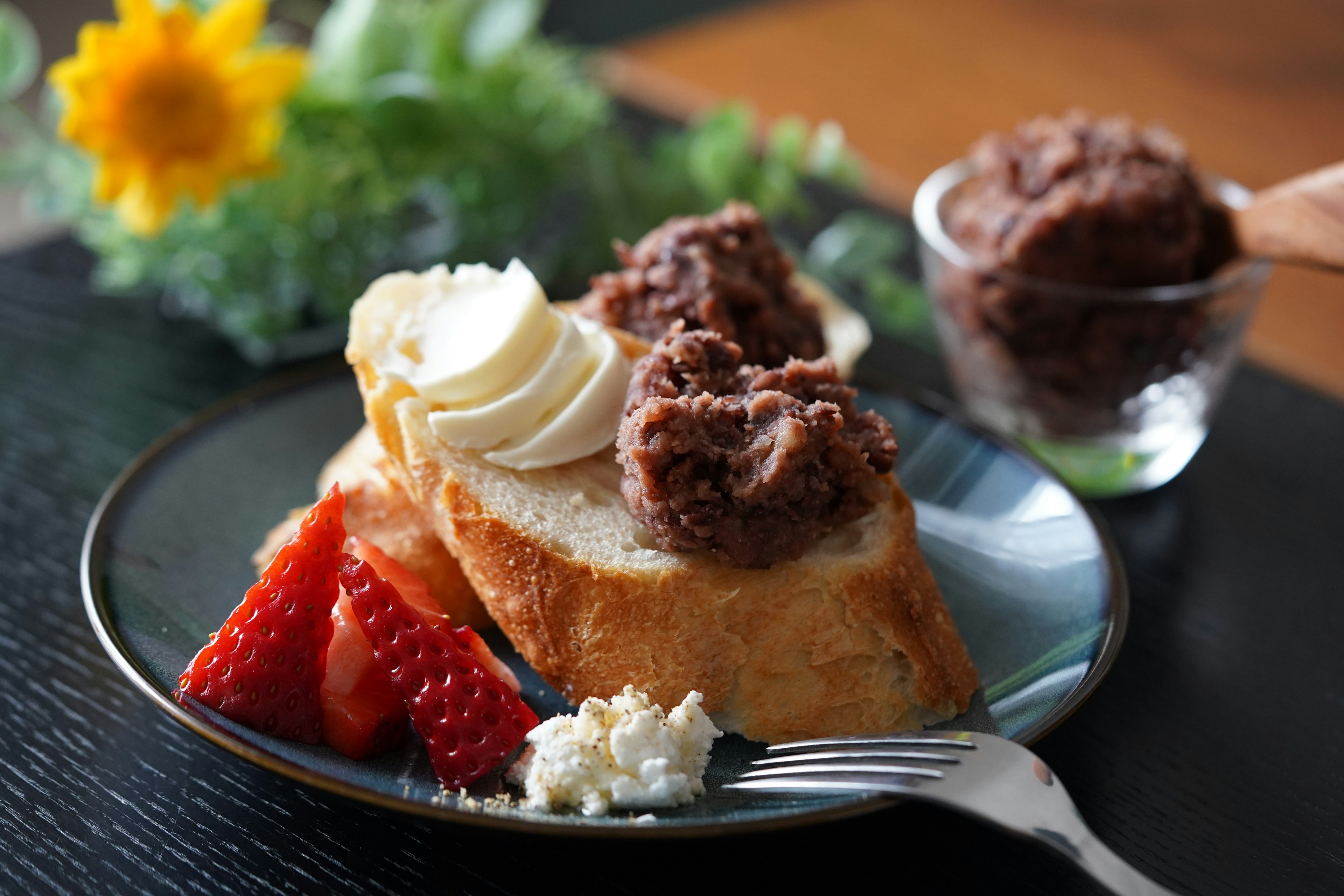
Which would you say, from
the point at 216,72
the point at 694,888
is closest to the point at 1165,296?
the point at 694,888

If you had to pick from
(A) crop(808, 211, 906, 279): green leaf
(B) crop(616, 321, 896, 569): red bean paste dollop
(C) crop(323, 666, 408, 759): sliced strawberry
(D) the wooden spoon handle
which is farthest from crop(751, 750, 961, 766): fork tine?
(A) crop(808, 211, 906, 279): green leaf

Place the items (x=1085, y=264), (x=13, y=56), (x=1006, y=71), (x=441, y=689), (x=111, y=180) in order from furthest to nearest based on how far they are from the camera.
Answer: (x=1006, y=71), (x=13, y=56), (x=111, y=180), (x=1085, y=264), (x=441, y=689)

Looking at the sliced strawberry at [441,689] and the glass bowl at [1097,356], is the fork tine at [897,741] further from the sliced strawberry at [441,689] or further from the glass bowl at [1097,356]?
the glass bowl at [1097,356]

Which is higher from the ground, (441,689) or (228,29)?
(228,29)

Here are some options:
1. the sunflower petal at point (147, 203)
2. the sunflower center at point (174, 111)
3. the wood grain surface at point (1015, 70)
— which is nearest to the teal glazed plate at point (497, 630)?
the sunflower petal at point (147, 203)

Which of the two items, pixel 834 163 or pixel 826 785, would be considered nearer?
pixel 826 785

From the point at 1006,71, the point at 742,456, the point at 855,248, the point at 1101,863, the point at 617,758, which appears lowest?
the point at 1006,71

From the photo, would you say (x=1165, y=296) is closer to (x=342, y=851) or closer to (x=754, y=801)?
(x=754, y=801)

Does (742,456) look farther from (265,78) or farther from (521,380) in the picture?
(265,78)

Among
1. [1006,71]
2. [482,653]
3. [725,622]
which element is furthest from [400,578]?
[1006,71]
